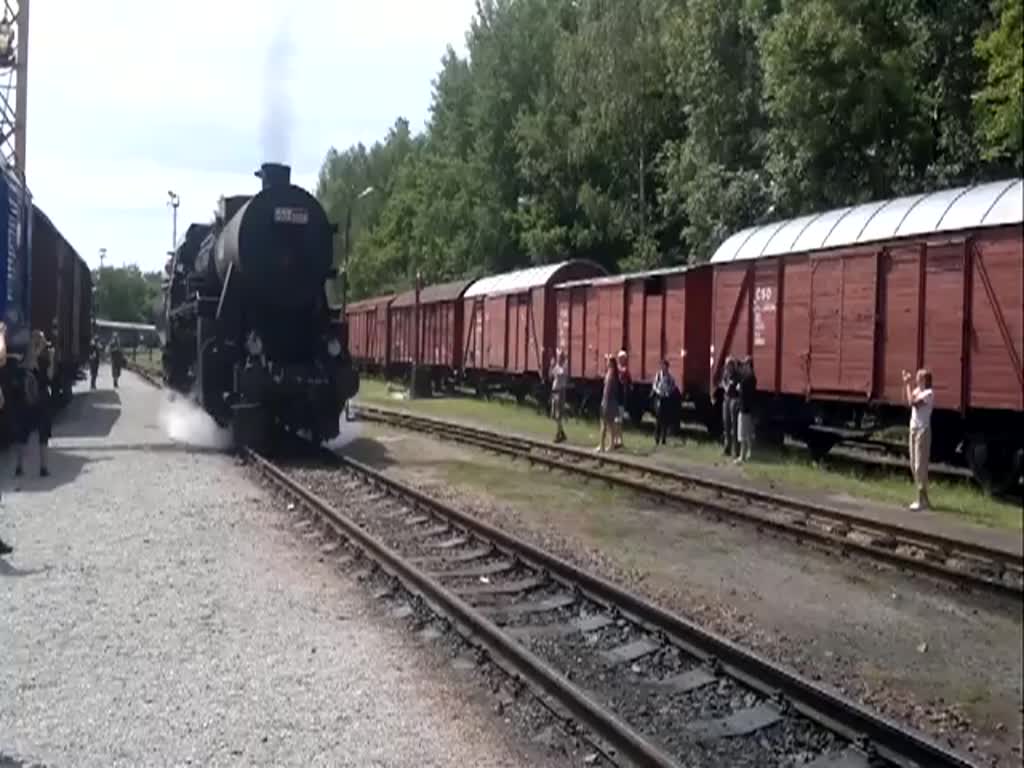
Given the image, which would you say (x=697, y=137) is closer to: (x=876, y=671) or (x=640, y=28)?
(x=640, y=28)

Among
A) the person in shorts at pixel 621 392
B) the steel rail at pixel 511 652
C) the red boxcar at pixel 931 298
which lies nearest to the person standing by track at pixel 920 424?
the red boxcar at pixel 931 298

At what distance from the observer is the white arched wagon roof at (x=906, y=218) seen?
1836 mm

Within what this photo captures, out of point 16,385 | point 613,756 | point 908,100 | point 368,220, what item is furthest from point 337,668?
point 368,220

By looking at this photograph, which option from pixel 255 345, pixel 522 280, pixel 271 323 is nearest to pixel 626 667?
pixel 255 345

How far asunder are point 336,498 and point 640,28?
1184 centimetres

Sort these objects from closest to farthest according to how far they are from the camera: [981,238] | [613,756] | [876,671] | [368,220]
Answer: [981,238] < [613,756] < [876,671] < [368,220]

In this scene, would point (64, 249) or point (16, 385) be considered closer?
point (16, 385)

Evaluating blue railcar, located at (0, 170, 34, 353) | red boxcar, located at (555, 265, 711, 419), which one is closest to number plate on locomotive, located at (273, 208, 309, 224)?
blue railcar, located at (0, 170, 34, 353)

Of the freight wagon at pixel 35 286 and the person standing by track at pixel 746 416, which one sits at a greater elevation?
the freight wagon at pixel 35 286

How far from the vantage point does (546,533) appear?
47.0ft

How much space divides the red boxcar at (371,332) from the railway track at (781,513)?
22708mm

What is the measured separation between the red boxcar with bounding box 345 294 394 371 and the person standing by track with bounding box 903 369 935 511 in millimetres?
49703

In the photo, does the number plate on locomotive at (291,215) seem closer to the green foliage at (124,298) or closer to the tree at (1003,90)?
the tree at (1003,90)

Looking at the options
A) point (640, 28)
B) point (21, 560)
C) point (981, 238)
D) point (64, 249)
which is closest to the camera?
point (981, 238)
